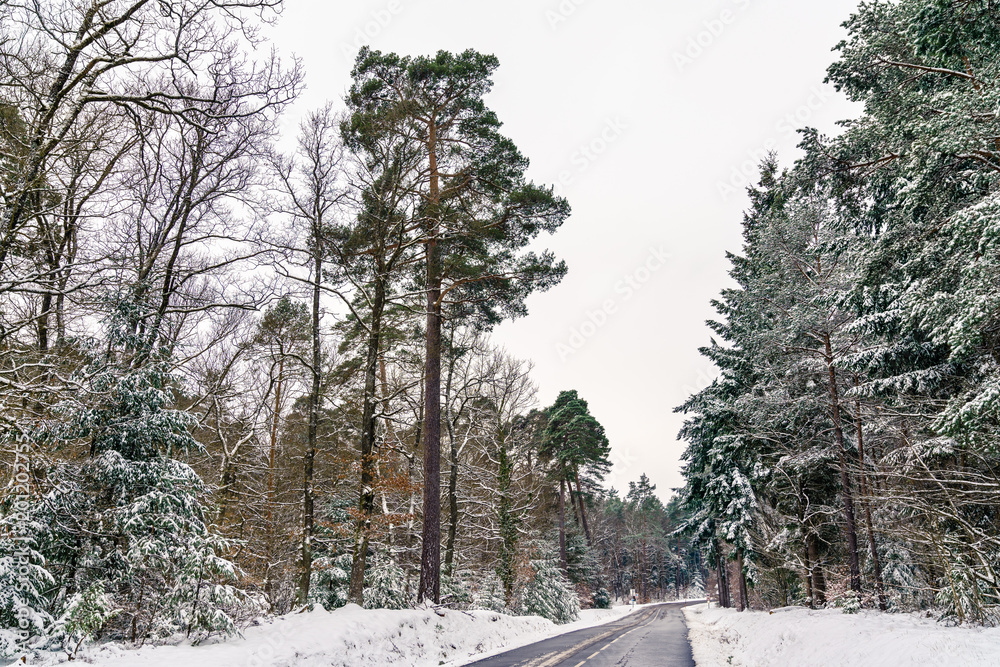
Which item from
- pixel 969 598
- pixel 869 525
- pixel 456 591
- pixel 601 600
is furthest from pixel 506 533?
pixel 601 600

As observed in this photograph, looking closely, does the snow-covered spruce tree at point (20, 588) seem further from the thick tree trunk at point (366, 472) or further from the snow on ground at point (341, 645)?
the thick tree trunk at point (366, 472)

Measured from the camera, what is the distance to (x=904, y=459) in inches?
487

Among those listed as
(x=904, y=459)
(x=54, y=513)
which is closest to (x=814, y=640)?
(x=904, y=459)

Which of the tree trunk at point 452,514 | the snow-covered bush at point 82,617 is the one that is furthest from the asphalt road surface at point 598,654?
the snow-covered bush at point 82,617

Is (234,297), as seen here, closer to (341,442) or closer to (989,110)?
(341,442)

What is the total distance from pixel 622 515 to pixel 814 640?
3080 inches

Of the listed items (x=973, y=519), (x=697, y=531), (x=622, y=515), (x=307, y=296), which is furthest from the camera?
(x=622, y=515)

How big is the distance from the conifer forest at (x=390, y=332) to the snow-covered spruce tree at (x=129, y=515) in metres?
0.05

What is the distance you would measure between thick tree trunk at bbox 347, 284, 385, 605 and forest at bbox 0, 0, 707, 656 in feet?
0.25

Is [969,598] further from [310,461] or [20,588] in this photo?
[20,588]

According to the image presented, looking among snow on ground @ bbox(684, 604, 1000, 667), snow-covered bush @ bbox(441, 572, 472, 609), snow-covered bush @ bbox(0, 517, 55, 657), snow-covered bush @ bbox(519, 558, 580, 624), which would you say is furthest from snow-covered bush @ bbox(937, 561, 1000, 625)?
snow-covered bush @ bbox(519, 558, 580, 624)

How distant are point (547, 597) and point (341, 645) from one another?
768 inches

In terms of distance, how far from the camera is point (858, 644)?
817 cm

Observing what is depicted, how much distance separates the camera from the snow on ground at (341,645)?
7.23 meters
